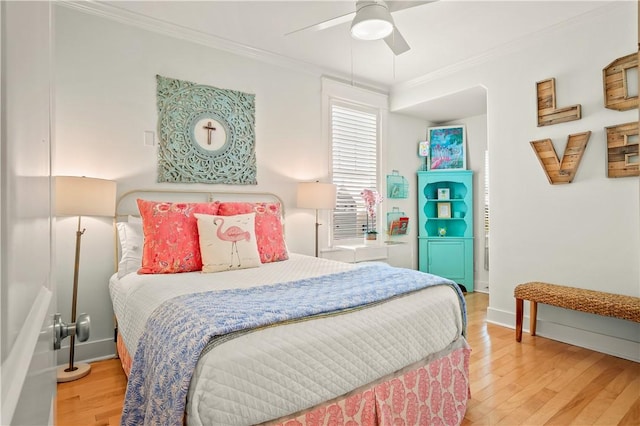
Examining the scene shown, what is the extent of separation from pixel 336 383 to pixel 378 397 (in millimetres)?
283

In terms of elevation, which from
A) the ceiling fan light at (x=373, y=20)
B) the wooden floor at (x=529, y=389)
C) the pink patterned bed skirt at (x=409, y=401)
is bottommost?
the wooden floor at (x=529, y=389)

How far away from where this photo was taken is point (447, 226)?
5297 millimetres

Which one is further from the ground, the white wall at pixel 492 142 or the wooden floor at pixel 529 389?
the white wall at pixel 492 142

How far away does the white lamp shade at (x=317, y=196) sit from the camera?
358cm

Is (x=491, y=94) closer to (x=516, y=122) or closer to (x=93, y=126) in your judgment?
(x=516, y=122)

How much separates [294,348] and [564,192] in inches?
116

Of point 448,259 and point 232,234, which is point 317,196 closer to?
point 232,234

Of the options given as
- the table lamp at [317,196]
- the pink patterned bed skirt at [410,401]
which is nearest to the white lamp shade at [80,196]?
the table lamp at [317,196]

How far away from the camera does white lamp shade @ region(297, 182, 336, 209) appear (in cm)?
358

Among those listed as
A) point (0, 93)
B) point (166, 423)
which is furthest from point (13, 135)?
point (166, 423)

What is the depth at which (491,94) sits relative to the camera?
3.65 metres

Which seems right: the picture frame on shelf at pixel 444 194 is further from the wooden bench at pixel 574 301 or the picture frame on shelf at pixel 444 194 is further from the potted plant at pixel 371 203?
the wooden bench at pixel 574 301

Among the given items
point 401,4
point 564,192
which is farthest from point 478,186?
point 401,4

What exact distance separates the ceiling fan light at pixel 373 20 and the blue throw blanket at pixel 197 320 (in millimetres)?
1609
